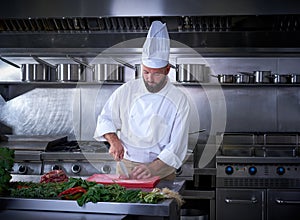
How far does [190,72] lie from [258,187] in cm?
141

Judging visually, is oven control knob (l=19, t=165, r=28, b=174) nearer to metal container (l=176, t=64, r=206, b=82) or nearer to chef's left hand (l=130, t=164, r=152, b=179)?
metal container (l=176, t=64, r=206, b=82)

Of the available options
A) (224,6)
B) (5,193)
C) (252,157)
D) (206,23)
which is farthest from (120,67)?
(5,193)

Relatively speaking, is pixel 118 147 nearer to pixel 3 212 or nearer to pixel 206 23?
pixel 3 212

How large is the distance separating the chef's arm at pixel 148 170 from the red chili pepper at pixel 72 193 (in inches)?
25.7

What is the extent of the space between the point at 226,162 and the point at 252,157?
24 centimetres

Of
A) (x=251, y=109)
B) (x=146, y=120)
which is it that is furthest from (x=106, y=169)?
(x=251, y=109)

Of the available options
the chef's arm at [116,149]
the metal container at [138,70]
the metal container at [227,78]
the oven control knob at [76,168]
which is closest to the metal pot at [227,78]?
the metal container at [227,78]

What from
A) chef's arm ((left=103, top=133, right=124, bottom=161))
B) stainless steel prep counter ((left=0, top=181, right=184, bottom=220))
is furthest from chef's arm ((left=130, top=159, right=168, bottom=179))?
stainless steel prep counter ((left=0, top=181, right=184, bottom=220))

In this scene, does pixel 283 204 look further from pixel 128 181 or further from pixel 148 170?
pixel 128 181

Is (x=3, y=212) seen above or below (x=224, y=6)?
below

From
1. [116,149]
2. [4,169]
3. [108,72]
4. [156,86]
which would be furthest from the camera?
[108,72]

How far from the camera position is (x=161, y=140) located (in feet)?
12.8

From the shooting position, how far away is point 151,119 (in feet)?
13.2

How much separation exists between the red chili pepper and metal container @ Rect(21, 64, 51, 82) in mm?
3097
